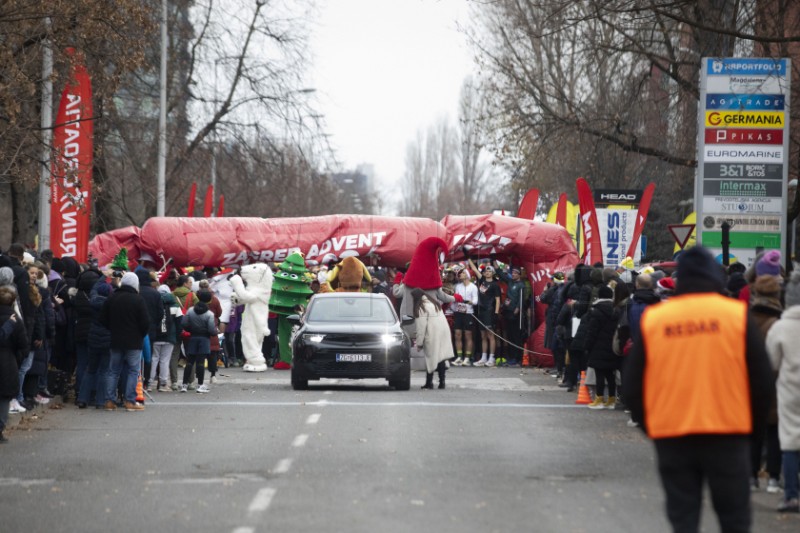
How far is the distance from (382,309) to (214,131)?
1810 cm

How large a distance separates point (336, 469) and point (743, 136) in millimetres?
11914

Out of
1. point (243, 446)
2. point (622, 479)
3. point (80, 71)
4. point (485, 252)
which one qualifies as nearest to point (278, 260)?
point (485, 252)

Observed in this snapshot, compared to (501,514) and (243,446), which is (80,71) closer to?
(243,446)

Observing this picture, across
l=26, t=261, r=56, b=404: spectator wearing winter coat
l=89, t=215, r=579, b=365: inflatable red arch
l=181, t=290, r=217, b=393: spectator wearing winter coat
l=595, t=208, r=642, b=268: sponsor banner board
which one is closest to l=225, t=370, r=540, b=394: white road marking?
l=181, t=290, r=217, b=393: spectator wearing winter coat

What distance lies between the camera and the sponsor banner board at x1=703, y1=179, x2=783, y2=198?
71.3ft

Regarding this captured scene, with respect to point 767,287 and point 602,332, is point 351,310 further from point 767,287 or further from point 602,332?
point 767,287

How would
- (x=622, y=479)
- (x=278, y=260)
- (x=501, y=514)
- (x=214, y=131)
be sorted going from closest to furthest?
1. (x=501, y=514)
2. (x=622, y=479)
3. (x=278, y=260)
4. (x=214, y=131)

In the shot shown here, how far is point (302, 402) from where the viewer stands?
19.0 metres

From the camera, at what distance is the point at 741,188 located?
858 inches

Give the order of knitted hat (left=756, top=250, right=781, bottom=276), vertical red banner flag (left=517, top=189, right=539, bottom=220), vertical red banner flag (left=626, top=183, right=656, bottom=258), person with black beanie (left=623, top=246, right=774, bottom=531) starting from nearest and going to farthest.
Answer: person with black beanie (left=623, top=246, right=774, bottom=531)
knitted hat (left=756, top=250, right=781, bottom=276)
vertical red banner flag (left=626, top=183, right=656, bottom=258)
vertical red banner flag (left=517, top=189, right=539, bottom=220)

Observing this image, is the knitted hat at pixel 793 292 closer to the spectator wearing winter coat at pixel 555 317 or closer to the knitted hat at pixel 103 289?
the knitted hat at pixel 103 289

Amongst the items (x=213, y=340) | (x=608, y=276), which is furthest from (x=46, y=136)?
(x=608, y=276)

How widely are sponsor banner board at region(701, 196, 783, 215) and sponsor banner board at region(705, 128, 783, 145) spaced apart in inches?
34.1

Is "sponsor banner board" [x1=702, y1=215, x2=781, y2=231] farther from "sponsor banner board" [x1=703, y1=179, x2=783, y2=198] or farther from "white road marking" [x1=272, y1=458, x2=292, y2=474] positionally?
"white road marking" [x1=272, y1=458, x2=292, y2=474]
